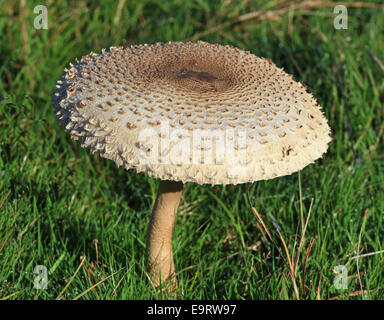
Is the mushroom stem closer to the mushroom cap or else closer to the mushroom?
the mushroom

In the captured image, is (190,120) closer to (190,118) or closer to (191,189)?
(190,118)

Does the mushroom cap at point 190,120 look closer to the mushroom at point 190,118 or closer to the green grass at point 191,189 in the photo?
the mushroom at point 190,118

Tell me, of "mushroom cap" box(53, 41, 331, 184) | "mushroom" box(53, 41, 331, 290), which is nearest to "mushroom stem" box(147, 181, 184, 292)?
"mushroom" box(53, 41, 331, 290)

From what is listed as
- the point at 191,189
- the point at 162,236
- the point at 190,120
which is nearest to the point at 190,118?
the point at 190,120

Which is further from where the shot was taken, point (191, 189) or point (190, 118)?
point (191, 189)

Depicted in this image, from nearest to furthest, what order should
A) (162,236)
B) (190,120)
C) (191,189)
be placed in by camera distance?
(190,120)
(162,236)
(191,189)

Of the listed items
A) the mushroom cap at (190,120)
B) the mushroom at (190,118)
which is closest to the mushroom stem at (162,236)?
the mushroom at (190,118)
